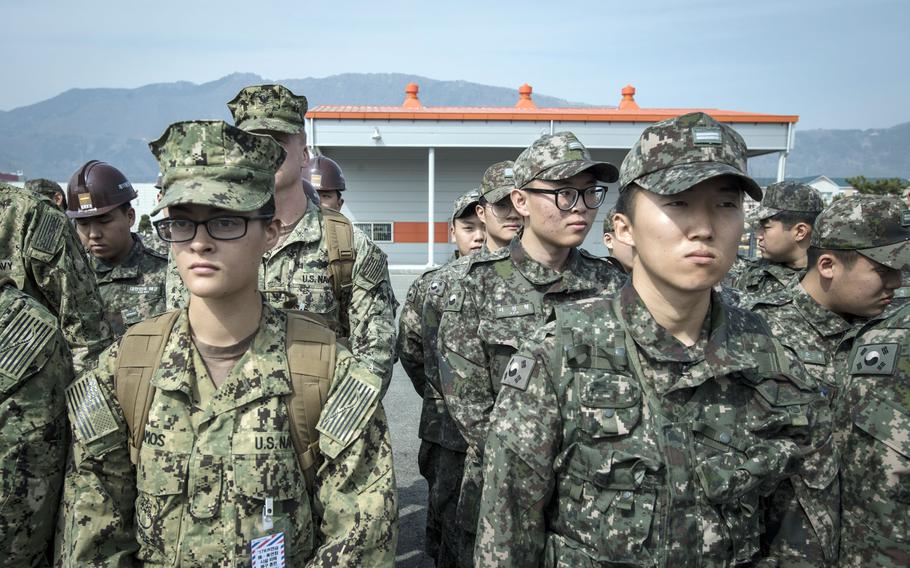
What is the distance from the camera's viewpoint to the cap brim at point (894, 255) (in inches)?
119

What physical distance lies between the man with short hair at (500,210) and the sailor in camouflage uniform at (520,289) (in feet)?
3.98

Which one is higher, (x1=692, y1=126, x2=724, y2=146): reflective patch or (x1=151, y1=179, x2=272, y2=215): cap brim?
(x1=692, y1=126, x2=724, y2=146): reflective patch

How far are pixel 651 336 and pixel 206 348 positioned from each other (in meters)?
1.46

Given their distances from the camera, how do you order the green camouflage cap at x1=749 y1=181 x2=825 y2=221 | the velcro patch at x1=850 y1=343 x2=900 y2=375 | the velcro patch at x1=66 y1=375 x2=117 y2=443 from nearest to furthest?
the velcro patch at x1=66 y1=375 x2=117 y2=443
the velcro patch at x1=850 y1=343 x2=900 y2=375
the green camouflage cap at x1=749 y1=181 x2=825 y2=221

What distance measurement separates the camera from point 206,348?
1.97m

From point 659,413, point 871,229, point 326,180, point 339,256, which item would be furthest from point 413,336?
point 326,180

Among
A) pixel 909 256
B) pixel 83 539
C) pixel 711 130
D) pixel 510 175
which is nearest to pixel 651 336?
pixel 711 130

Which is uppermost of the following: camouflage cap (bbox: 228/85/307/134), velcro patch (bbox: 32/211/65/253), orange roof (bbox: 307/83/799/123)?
orange roof (bbox: 307/83/799/123)

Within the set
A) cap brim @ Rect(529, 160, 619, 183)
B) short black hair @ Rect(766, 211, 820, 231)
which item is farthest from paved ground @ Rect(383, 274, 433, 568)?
short black hair @ Rect(766, 211, 820, 231)

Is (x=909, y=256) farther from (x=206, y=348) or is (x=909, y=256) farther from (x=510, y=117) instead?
(x=510, y=117)

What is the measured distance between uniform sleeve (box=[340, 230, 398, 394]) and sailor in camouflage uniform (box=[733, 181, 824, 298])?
11.6 ft

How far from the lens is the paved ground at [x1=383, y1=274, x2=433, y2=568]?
430cm

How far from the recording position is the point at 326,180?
260 inches

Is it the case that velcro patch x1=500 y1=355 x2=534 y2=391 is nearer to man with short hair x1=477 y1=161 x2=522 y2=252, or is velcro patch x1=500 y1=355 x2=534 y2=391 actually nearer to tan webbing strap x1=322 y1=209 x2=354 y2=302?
tan webbing strap x1=322 y1=209 x2=354 y2=302
